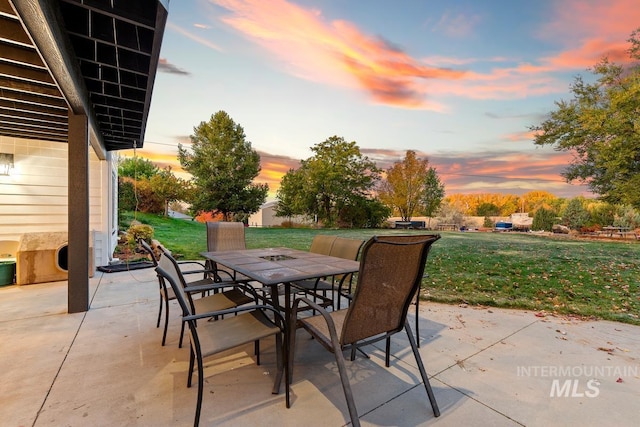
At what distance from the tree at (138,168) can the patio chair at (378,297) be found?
759 inches

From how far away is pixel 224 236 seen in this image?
391 cm

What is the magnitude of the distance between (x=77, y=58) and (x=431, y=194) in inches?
652

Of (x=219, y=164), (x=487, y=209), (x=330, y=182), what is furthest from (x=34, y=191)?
(x=487, y=209)

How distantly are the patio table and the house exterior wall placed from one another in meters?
3.88

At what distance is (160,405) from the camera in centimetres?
159

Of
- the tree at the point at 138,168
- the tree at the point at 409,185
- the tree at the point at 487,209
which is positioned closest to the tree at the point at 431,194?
the tree at the point at 409,185

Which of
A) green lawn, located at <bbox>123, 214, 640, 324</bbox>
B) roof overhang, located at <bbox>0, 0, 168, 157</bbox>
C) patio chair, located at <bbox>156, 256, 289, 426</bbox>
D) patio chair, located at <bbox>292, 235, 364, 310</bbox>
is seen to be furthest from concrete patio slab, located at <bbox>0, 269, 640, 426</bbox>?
roof overhang, located at <bbox>0, 0, 168, 157</bbox>

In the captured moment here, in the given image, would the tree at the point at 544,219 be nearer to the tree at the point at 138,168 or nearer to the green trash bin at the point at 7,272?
the green trash bin at the point at 7,272

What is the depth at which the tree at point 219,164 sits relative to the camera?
50.7 ft

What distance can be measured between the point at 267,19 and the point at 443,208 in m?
15.0

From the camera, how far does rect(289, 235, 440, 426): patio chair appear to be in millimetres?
1340

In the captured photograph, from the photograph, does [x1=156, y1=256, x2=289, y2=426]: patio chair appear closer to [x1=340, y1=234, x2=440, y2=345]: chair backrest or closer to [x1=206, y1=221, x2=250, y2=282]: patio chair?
[x1=340, y1=234, x2=440, y2=345]: chair backrest

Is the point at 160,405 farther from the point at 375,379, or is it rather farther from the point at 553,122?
the point at 553,122

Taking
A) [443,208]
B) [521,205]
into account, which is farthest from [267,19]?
[521,205]
